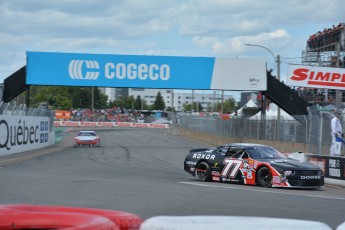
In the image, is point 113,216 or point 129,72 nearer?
point 113,216

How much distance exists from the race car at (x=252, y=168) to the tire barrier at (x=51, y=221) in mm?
12089

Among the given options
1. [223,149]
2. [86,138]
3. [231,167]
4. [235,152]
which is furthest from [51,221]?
[86,138]

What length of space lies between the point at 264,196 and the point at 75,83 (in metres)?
20.8

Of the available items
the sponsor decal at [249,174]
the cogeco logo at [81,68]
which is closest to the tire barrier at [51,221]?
the sponsor decal at [249,174]

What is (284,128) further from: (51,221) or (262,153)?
(51,221)

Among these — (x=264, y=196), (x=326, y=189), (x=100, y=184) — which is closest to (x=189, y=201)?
(x=264, y=196)

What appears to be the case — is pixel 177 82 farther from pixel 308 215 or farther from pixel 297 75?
pixel 308 215

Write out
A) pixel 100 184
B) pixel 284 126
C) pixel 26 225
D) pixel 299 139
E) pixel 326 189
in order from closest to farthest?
pixel 26 225 < pixel 100 184 < pixel 326 189 < pixel 299 139 < pixel 284 126

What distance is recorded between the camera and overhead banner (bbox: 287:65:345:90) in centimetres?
3006

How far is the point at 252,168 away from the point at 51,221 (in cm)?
1287

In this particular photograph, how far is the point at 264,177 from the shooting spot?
1667 centimetres

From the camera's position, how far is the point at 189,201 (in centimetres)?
1227

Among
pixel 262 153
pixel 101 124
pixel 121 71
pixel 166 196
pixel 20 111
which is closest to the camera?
pixel 166 196

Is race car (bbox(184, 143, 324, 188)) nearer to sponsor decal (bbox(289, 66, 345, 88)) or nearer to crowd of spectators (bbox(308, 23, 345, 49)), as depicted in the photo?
sponsor decal (bbox(289, 66, 345, 88))
